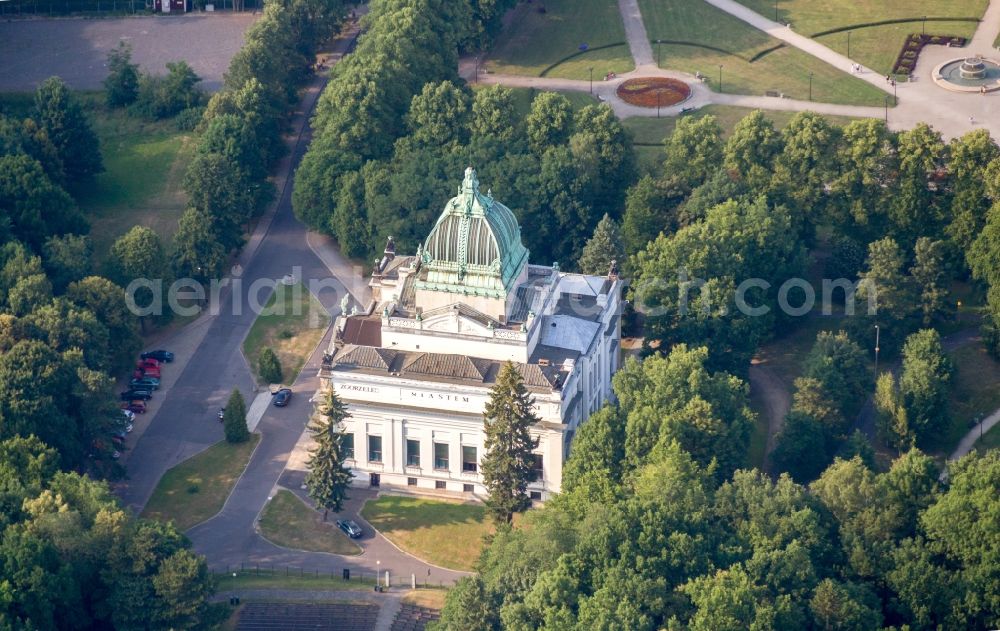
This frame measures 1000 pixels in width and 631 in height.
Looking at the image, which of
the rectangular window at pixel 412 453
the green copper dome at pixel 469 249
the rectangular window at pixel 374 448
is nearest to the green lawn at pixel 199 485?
the rectangular window at pixel 374 448

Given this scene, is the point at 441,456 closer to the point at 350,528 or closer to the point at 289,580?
the point at 350,528

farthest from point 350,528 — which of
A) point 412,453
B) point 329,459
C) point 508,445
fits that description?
point 508,445

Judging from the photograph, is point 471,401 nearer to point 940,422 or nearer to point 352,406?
point 352,406

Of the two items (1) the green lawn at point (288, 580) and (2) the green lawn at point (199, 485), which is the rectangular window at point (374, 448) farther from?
(1) the green lawn at point (288, 580)

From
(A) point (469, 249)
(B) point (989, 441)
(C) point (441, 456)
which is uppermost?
(A) point (469, 249)

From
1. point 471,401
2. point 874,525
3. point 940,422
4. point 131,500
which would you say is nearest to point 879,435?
point 940,422
